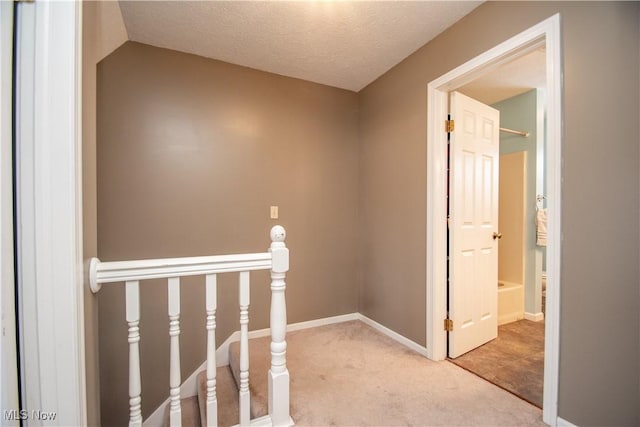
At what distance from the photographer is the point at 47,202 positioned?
2.68 ft

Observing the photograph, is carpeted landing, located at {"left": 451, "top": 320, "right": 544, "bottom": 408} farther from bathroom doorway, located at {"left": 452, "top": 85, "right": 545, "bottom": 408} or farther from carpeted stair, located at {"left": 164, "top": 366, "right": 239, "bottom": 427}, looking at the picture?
carpeted stair, located at {"left": 164, "top": 366, "right": 239, "bottom": 427}

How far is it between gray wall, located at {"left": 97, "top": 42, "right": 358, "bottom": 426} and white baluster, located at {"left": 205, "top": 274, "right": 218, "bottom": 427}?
110 cm

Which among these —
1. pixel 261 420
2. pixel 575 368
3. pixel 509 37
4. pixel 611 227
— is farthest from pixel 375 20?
pixel 261 420

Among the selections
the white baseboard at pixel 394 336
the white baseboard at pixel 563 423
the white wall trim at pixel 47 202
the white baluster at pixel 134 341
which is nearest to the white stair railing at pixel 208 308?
the white baluster at pixel 134 341

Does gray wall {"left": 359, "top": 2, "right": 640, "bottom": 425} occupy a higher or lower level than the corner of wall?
lower

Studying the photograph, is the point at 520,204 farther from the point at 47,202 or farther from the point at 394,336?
the point at 47,202

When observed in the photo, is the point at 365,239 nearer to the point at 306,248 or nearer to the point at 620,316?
the point at 306,248

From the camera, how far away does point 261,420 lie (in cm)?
139

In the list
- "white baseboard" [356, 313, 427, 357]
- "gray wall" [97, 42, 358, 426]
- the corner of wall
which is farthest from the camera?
"white baseboard" [356, 313, 427, 357]

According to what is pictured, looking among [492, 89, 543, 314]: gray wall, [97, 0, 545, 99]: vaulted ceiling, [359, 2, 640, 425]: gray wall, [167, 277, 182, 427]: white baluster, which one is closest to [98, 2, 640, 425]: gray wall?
[359, 2, 640, 425]: gray wall

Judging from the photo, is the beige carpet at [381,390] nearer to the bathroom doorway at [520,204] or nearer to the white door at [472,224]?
the white door at [472,224]

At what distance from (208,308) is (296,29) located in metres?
1.88

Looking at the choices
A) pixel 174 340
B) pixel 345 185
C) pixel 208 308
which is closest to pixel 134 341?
pixel 174 340

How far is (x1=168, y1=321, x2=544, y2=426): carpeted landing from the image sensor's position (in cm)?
150
